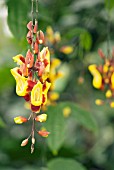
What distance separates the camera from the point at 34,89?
1064mm

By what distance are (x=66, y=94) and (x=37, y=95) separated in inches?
58.6

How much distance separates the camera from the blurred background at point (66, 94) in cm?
169

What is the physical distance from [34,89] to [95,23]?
4.64ft

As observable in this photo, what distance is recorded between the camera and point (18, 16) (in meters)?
1.62

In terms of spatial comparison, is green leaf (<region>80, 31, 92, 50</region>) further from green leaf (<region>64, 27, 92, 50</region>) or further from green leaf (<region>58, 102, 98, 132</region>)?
green leaf (<region>58, 102, 98, 132</region>)

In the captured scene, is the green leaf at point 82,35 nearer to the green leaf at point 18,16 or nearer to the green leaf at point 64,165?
the green leaf at point 18,16

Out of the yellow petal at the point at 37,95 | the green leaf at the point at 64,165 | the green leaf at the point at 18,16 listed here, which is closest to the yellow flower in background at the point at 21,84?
the yellow petal at the point at 37,95

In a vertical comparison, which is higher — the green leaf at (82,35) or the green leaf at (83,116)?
the green leaf at (82,35)

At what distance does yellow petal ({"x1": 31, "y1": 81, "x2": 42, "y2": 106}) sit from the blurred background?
526 mm

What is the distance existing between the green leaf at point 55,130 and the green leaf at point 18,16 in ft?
1.01

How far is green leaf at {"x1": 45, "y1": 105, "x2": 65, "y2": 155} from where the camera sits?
166 centimetres

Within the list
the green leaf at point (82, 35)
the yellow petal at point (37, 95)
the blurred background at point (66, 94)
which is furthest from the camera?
the green leaf at point (82, 35)

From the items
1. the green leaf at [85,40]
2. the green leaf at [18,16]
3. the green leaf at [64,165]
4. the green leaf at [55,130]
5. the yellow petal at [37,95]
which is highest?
the green leaf at [18,16]

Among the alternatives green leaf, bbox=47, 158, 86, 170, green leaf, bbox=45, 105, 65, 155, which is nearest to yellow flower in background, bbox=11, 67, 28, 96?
green leaf, bbox=45, 105, 65, 155
